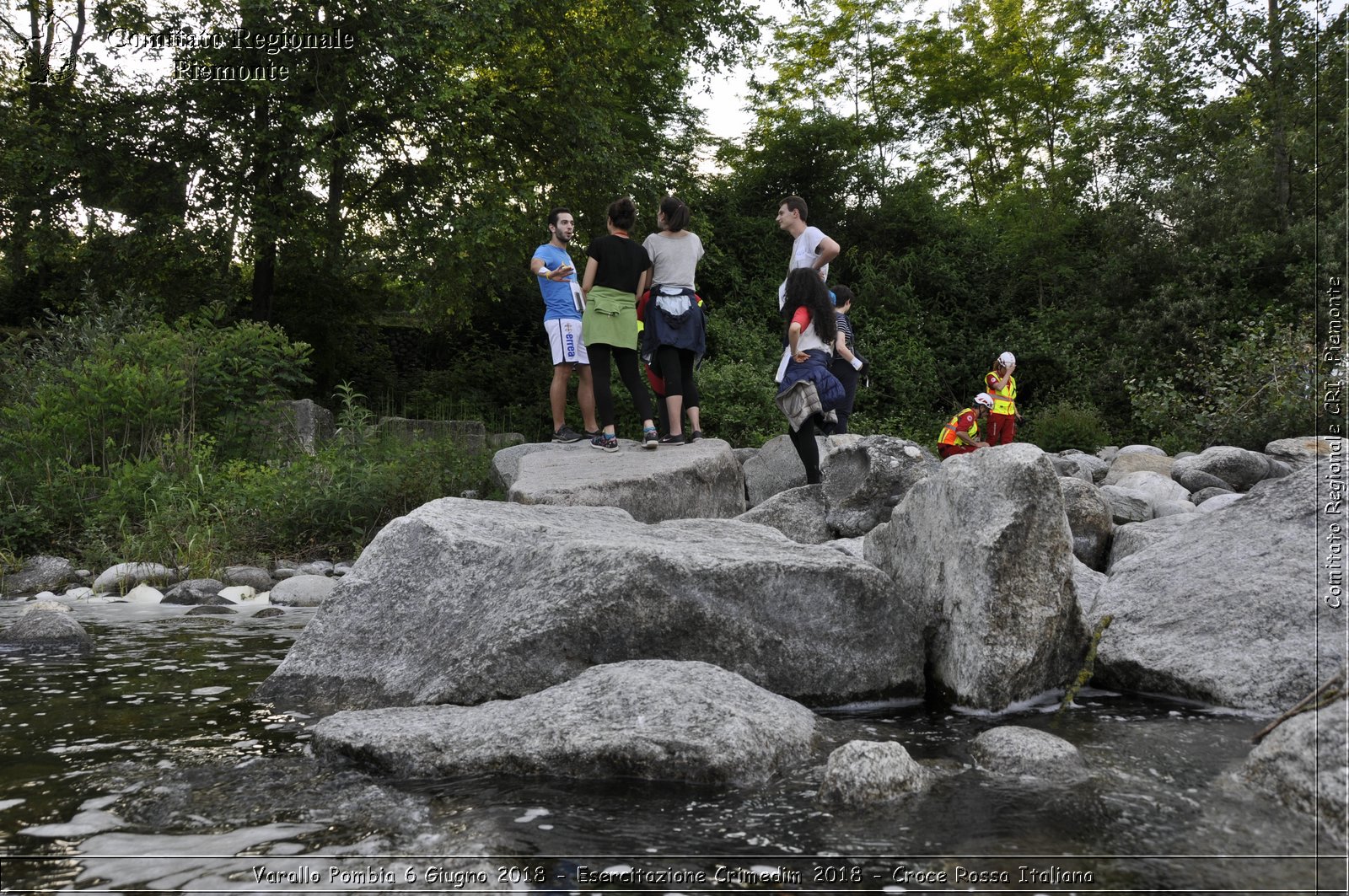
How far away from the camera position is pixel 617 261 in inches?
343

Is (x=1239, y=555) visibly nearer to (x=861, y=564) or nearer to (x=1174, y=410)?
(x=861, y=564)

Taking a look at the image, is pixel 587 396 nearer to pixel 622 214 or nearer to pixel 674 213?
pixel 622 214

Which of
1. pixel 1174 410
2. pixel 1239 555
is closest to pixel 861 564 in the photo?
pixel 1239 555

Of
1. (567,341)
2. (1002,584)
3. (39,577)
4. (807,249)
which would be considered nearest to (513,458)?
(567,341)

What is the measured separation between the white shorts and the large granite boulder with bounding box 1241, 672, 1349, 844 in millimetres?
6804

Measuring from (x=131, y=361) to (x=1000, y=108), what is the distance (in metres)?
22.5

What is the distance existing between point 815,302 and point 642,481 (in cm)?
206

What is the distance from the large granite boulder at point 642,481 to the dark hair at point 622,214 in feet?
6.57

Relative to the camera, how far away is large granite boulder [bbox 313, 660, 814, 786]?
3369 mm

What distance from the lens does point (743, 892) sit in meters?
2.56

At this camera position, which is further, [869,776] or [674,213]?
[674,213]

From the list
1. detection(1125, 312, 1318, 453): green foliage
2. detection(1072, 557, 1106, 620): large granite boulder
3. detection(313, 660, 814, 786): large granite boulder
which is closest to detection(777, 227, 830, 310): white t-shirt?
detection(1072, 557, 1106, 620): large granite boulder

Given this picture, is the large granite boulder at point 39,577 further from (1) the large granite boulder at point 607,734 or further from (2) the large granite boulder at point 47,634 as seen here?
(1) the large granite boulder at point 607,734

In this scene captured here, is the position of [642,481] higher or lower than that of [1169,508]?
higher
